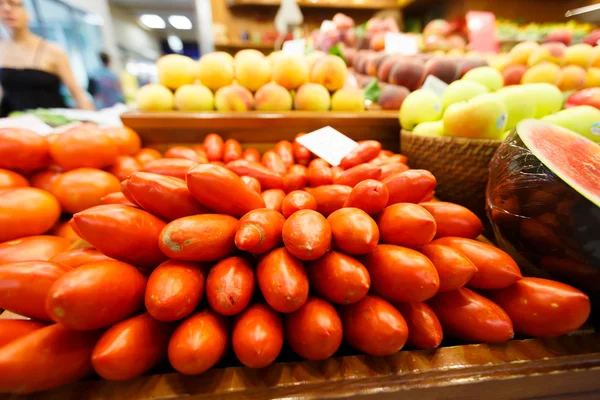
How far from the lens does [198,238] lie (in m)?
0.41

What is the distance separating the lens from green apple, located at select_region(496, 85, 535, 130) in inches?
33.2

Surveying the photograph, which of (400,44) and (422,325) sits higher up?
(400,44)

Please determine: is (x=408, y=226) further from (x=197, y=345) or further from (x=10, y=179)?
(x=10, y=179)

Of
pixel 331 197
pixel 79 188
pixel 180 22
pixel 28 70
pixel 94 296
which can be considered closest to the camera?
pixel 94 296


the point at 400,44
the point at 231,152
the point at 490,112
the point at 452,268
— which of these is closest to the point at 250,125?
the point at 231,152

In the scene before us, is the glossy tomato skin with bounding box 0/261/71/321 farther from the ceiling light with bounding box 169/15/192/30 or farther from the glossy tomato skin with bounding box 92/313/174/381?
the ceiling light with bounding box 169/15/192/30

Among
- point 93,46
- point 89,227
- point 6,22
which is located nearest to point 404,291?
point 89,227

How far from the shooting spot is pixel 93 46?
638 centimetres

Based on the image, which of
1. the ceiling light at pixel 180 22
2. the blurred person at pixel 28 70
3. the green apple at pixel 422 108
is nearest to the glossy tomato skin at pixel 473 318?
the green apple at pixel 422 108

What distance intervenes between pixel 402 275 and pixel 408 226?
8 cm

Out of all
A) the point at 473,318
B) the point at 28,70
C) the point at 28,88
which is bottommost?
the point at 473,318

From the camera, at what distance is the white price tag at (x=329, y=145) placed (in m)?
0.90

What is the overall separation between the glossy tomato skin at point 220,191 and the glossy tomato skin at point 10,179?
60 cm

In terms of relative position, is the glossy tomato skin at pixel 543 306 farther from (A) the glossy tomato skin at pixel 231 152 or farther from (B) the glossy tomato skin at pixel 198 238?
(A) the glossy tomato skin at pixel 231 152
